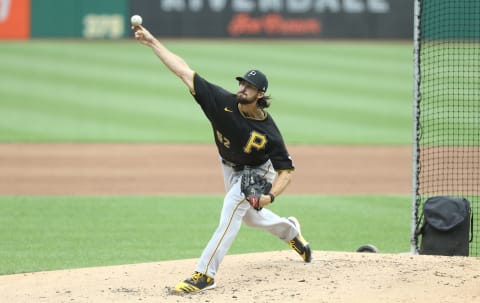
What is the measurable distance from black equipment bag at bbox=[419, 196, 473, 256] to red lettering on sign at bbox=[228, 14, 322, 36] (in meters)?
21.2

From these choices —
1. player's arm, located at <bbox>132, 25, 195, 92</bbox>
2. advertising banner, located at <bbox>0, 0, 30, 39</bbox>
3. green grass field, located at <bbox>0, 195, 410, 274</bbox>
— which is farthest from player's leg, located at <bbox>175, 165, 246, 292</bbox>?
advertising banner, located at <bbox>0, 0, 30, 39</bbox>

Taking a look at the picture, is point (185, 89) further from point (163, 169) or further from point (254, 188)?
point (254, 188)

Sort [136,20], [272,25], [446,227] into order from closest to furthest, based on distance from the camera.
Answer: [136,20]
[446,227]
[272,25]

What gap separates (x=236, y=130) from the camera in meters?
7.79

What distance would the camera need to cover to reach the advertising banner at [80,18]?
Result: 2892 cm

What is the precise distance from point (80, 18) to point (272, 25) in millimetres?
6427

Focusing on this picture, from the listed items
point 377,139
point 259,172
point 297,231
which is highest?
point 259,172

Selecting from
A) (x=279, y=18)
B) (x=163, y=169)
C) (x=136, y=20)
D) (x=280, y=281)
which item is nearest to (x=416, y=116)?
(x=280, y=281)

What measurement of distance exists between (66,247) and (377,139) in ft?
34.4

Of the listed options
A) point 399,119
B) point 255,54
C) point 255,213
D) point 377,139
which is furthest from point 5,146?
point 255,54

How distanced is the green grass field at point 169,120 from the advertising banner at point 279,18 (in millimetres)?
483

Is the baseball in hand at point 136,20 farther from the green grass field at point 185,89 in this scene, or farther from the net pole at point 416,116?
the green grass field at point 185,89

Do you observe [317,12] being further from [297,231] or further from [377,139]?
[297,231]

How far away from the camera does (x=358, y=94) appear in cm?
2336
